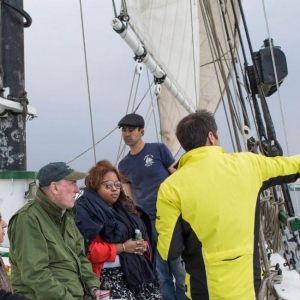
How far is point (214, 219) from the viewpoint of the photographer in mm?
1854

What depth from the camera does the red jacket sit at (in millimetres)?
2484

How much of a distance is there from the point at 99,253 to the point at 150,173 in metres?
1.07

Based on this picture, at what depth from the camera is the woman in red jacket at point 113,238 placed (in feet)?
8.20

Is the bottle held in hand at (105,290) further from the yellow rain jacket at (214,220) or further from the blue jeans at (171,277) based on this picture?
the blue jeans at (171,277)

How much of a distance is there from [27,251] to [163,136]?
5.76 meters

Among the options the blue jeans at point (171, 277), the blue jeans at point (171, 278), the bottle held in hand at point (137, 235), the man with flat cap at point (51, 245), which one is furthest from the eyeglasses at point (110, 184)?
the blue jeans at point (171, 278)

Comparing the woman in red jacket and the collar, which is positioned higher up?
the collar

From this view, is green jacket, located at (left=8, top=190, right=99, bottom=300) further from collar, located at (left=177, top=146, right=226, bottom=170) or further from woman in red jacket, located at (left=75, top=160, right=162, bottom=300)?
collar, located at (left=177, top=146, right=226, bottom=170)

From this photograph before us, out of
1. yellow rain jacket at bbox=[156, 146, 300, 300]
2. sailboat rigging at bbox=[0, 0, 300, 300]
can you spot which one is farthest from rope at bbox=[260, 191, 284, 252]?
yellow rain jacket at bbox=[156, 146, 300, 300]

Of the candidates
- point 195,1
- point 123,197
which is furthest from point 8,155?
point 195,1

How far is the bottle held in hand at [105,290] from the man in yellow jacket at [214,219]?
65 centimetres

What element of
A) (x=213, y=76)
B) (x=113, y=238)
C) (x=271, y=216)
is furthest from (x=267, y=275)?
(x=213, y=76)

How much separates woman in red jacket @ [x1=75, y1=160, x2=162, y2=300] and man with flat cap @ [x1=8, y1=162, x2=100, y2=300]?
0.18 m

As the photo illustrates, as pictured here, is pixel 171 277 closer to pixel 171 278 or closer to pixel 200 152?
pixel 171 278
